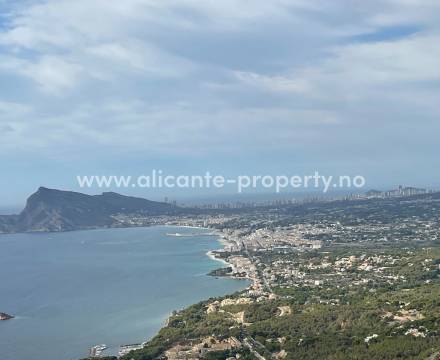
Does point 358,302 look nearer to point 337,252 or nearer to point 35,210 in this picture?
point 337,252

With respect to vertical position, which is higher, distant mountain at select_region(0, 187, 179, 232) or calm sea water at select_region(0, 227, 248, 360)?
distant mountain at select_region(0, 187, 179, 232)

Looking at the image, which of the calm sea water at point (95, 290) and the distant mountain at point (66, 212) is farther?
the distant mountain at point (66, 212)

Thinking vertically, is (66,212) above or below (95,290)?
above

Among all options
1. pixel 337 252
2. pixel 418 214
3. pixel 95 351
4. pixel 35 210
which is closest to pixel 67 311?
pixel 95 351

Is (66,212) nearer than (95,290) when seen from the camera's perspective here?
No

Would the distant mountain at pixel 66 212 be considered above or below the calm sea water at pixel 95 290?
above
